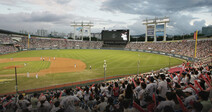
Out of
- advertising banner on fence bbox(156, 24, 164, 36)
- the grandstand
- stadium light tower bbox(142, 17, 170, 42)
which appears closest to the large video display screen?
stadium light tower bbox(142, 17, 170, 42)

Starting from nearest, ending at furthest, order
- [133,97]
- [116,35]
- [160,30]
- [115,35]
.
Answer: [133,97]
[160,30]
[116,35]
[115,35]

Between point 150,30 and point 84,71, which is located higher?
point 150,30

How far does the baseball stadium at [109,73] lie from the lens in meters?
5.29

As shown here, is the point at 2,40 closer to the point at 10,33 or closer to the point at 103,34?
the point at 10,33

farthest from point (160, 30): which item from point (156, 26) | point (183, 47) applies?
point (183, 47)

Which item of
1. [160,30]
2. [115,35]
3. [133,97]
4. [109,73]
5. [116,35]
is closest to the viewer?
[133,97]

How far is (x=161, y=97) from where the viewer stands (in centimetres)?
576

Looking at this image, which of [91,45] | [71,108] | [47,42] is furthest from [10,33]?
[71,108]

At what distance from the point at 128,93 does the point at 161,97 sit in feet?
4.93

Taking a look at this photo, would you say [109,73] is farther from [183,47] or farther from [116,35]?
[116,35]

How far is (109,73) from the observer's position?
23797 millimetres

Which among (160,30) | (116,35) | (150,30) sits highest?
(150,30)

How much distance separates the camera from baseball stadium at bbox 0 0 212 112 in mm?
5293

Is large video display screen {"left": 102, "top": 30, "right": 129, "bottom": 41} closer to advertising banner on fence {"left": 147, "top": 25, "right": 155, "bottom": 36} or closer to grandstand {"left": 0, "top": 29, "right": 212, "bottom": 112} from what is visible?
advertising banner on fence {"left": 147, "top": 25, "right": 155, "bottom": 36}
